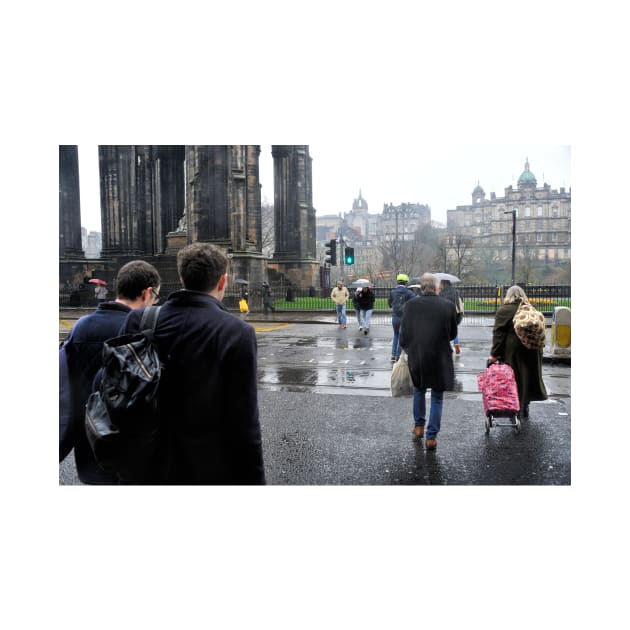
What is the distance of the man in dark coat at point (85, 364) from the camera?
2984 mm

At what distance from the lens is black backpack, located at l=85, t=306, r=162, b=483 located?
241 cm

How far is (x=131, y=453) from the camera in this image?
99.6 inches

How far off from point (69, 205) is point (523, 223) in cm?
7236

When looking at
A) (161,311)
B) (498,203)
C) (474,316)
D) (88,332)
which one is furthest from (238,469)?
(498,203)

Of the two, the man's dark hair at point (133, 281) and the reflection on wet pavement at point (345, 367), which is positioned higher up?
the man's dark hair at point (133, 281)

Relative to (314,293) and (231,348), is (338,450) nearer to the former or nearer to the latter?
(231,348)

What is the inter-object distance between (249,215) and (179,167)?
1104 cm

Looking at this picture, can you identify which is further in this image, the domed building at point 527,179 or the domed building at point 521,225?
the domed building at point 527,179

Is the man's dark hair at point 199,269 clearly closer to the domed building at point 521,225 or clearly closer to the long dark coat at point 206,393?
the long dark coat at point 206,393

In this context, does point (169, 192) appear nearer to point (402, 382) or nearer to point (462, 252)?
point (462, 252)

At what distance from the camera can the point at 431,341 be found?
5.32 metres

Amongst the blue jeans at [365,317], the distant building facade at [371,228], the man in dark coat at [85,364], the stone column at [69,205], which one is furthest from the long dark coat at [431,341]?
the distant building facade at [371,228]

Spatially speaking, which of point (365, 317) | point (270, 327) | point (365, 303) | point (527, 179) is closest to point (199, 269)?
point (365, 303)

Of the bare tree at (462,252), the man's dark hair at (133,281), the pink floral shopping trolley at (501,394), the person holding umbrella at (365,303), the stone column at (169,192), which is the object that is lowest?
the pink floral shopping trolley at (501,394)
